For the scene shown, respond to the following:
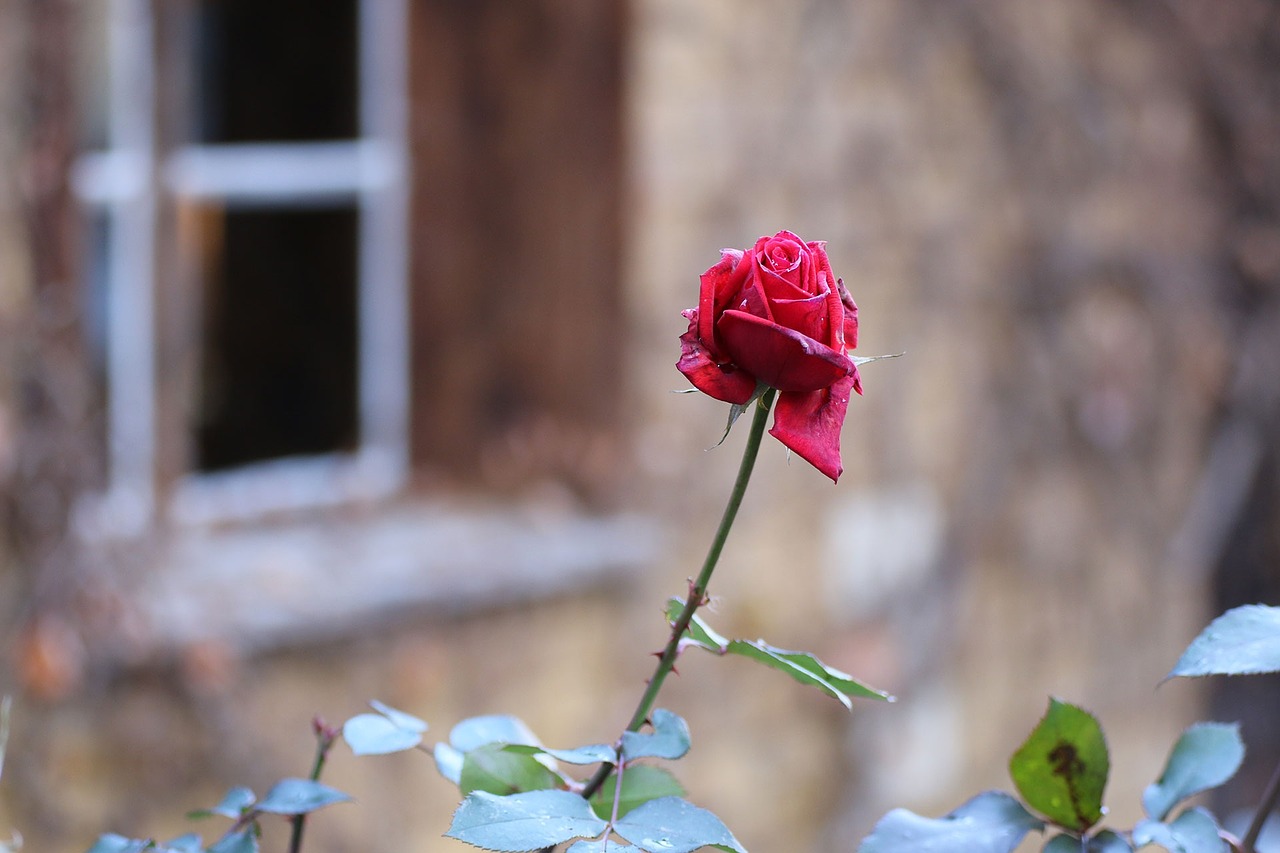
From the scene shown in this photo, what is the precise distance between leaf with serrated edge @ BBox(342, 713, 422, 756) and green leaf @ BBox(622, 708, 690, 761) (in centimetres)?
12

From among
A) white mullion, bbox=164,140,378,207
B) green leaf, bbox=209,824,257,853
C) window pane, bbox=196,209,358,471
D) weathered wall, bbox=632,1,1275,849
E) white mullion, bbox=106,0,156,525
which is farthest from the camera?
weathered wall, bbox=632,1,1275,849

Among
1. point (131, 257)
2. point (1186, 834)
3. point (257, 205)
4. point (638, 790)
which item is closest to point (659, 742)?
point (638, 790)

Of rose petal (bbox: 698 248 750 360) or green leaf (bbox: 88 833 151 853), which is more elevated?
rose petal (bbox: 698 248 750 360)

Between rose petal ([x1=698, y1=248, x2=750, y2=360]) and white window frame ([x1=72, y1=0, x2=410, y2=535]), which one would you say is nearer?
rose petal ([x1=698, y1=248, x2=750, y2=360])

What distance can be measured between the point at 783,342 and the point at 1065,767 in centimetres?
27

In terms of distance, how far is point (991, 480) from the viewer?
3.41 m

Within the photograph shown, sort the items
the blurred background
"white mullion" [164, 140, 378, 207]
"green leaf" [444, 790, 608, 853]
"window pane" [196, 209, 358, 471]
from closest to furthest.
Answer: "green leaf" [444, 790, 608, 853] < the blurred background < "white mullion" [164, 140, 378, 207] < "window pane" [196, 209, 358, 471]

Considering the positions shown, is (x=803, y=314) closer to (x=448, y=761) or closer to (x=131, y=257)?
(x=448, y=761)

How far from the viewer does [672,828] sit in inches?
23.3

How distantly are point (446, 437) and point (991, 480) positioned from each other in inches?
58.3

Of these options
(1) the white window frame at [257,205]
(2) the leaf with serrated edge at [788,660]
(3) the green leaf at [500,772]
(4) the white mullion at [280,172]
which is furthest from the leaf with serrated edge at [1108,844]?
(4) the white mullion at [280,172]

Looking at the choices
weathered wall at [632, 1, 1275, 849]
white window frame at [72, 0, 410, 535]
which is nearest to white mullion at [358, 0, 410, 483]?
white window frame at [72, 0, 410, 535]

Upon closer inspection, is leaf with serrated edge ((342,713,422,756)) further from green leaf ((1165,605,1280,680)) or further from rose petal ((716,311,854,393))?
green leaf ((1165,605,1280,680))

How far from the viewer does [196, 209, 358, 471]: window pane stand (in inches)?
94.3
